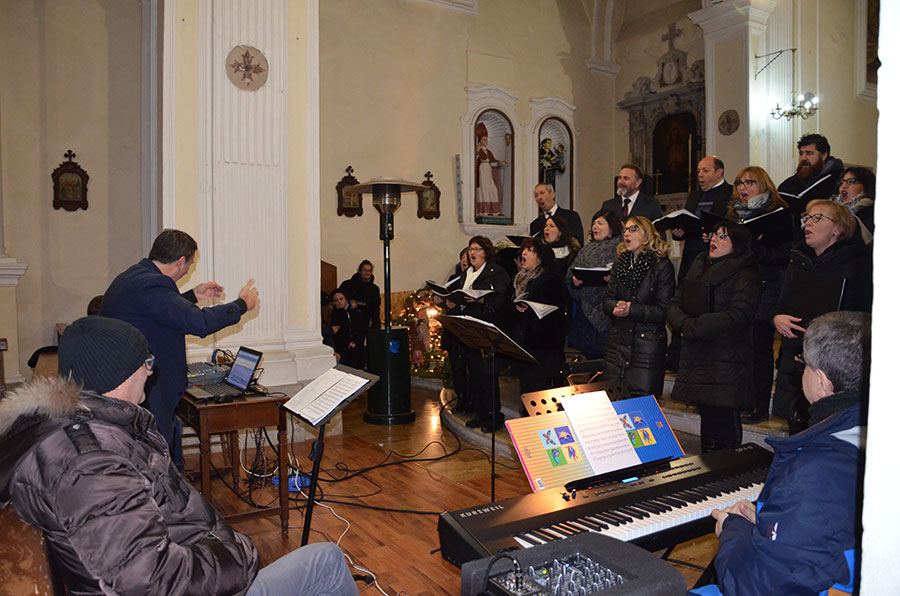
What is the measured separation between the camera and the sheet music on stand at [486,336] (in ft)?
12.0

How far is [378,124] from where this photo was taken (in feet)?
35.0

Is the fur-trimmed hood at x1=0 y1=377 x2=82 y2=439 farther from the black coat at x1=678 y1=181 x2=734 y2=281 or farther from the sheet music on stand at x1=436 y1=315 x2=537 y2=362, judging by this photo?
the black coat at x1=678 y1=181 x2=734 y2=281

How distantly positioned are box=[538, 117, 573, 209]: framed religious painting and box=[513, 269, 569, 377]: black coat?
726cm

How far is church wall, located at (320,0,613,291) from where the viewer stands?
10289 mm

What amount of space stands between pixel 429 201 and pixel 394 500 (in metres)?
7.21

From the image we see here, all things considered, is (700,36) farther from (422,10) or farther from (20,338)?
(20,338)

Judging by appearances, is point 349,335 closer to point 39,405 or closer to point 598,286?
point 598,286

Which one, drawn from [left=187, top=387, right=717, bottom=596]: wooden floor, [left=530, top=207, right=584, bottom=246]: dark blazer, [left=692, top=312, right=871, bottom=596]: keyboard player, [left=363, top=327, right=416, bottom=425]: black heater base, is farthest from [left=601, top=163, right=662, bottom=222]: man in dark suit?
[left=692, top=312, right=871, bottom=596]: keyboard player

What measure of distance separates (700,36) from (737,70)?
157cm

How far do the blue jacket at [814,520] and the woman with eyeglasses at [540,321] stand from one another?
3539 mm

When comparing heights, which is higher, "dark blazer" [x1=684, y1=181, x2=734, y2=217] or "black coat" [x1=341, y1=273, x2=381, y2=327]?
"dark blazer" [x1=684, y1=181, x2=734, y2=217]

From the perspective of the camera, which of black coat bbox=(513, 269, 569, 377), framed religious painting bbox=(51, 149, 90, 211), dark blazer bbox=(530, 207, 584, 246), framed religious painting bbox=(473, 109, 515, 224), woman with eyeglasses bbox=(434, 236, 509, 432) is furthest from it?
framed religious painting bbox=(473, 109, 515, 224)

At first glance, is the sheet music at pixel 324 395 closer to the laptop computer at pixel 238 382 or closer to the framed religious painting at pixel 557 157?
the laptop computer at pixel 238 382

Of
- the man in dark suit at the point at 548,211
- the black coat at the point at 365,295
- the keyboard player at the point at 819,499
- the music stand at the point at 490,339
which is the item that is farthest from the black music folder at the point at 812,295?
the black coat at the point at 365,295
